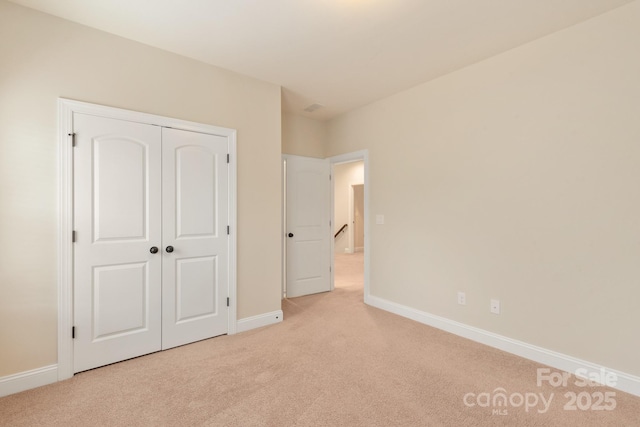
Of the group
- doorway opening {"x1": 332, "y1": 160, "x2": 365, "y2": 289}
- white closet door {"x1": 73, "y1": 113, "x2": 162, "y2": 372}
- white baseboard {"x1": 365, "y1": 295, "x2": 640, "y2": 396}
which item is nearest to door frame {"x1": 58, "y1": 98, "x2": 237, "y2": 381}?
white closet door {"x1": 73, "y1": 113, "x2": 162, "y2": 372}

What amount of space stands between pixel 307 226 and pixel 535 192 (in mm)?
2939

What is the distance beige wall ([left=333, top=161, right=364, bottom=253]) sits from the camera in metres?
8.92

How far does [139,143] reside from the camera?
2533 millimetres

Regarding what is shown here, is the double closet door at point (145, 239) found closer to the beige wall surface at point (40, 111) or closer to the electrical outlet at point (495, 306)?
the beige wall surface at point (40, 111)

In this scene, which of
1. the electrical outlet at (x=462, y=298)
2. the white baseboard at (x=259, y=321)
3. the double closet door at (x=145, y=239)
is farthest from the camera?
the white baseboard at (x=259, y=321)

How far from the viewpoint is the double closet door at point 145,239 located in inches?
91.0

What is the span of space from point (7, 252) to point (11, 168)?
2.00ft

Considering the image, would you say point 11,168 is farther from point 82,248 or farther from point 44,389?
point 44,389

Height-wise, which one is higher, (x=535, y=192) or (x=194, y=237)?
(x=535, y=192)

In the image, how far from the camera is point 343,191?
9.10 m

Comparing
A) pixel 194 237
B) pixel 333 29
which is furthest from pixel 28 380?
pixel 333 29

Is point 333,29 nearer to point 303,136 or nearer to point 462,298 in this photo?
point 303,136

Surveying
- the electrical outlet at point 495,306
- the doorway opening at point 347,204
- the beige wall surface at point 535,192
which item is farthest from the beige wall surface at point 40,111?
the doorway opening at point 347,204

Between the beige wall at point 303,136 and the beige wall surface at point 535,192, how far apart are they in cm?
145
